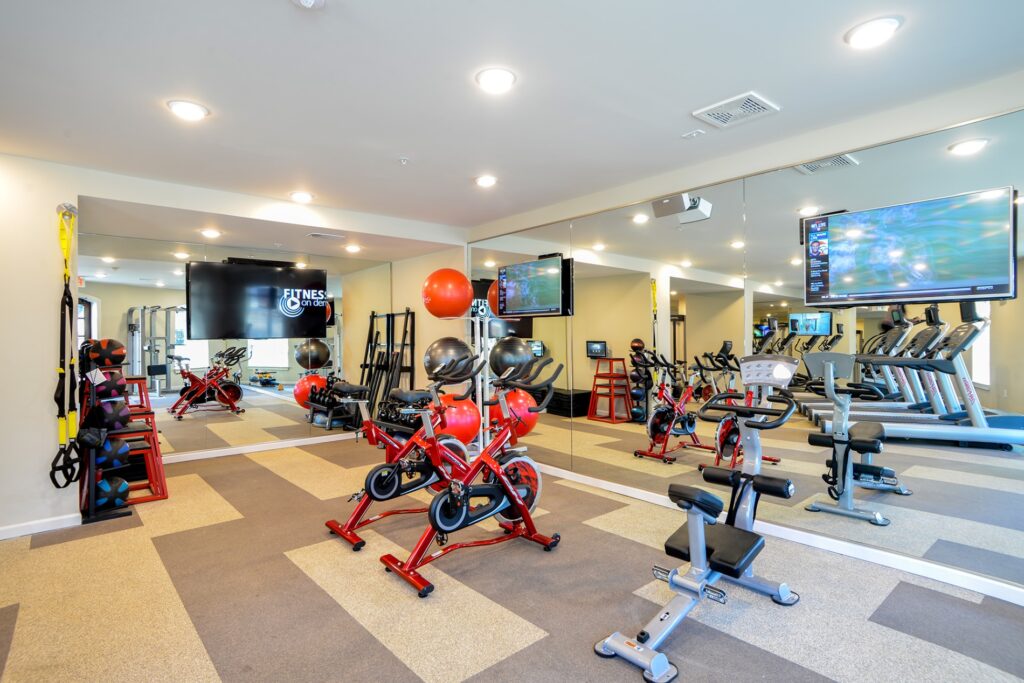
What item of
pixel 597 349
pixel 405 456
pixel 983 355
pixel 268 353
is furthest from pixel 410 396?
pixel 268 353

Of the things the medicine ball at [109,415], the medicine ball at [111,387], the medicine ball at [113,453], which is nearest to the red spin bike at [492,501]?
Answer: the medicine ball at [113,453]

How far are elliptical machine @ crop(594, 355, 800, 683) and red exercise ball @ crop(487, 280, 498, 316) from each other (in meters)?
3.39

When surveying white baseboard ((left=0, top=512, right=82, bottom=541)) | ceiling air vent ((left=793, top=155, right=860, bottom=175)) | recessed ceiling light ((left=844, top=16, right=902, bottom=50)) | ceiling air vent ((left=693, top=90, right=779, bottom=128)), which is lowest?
white baseboard ((left=0, top=512, right=82, bottom=541))

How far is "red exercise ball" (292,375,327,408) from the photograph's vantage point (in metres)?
6.57

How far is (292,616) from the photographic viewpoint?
249 cm

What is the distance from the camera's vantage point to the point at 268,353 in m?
6.09

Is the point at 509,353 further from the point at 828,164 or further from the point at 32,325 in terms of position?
the point at 32,325

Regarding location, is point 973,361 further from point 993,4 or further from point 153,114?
point 153,114

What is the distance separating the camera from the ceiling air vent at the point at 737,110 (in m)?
2.83

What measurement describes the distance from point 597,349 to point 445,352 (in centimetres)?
169

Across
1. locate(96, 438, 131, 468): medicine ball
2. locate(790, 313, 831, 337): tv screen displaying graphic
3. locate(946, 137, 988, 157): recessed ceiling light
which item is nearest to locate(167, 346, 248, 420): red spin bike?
locate(96, 438, 131, 468): medicine ball

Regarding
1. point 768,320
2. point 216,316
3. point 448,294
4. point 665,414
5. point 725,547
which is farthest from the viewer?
point 216,316

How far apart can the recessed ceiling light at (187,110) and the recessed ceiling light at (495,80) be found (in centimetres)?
169

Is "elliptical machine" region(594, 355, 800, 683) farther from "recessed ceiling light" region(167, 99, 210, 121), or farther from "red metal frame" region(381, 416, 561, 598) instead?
"recessed ceiling light" region(167, 99, 210, 121)
